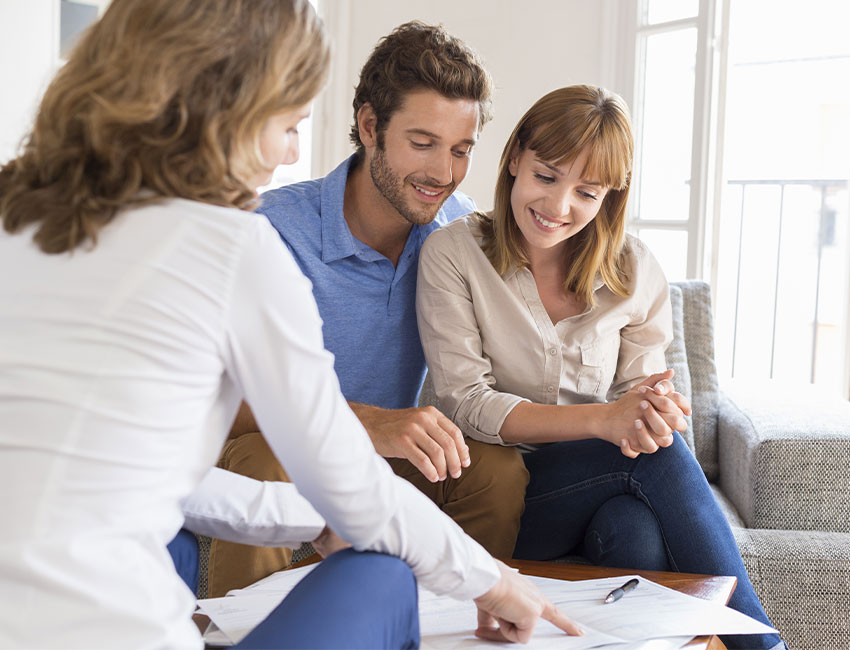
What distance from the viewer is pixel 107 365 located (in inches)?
27.2

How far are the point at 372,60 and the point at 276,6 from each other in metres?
1.10

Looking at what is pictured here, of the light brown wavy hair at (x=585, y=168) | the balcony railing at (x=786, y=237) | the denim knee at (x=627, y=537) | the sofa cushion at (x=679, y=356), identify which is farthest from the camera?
the balcony railing at (x=786, y=237)

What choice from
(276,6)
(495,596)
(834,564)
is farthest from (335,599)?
(834,564)

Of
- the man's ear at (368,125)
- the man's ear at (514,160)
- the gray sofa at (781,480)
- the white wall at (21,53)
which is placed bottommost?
the gray sofa at (781,480)

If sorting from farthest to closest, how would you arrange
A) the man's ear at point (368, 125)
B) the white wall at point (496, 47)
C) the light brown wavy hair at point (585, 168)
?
the white wall at point (496, 47), the man's ear at point (368, 125), the light brown wavy hair at point (585, 168)

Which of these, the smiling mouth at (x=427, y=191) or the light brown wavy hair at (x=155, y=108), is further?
the smiling mouth at (x=427, y=191)

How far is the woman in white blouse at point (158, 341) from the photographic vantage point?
674mm

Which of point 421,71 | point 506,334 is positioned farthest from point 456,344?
point 421,71

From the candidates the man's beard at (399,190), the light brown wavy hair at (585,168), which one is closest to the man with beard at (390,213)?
the man's beard at (399,190)

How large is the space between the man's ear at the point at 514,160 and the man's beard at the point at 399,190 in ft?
0.41

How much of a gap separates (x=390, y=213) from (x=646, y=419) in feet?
2.19

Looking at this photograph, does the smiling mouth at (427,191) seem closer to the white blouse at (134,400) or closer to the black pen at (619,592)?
the black pen at (619,592)

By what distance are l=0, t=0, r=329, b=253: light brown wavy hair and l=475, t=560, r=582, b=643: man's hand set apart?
50 centimetres

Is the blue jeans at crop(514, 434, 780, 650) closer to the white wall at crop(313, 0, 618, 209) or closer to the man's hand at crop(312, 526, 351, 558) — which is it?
the man's hand at crop(312, 526, 351, 558)
